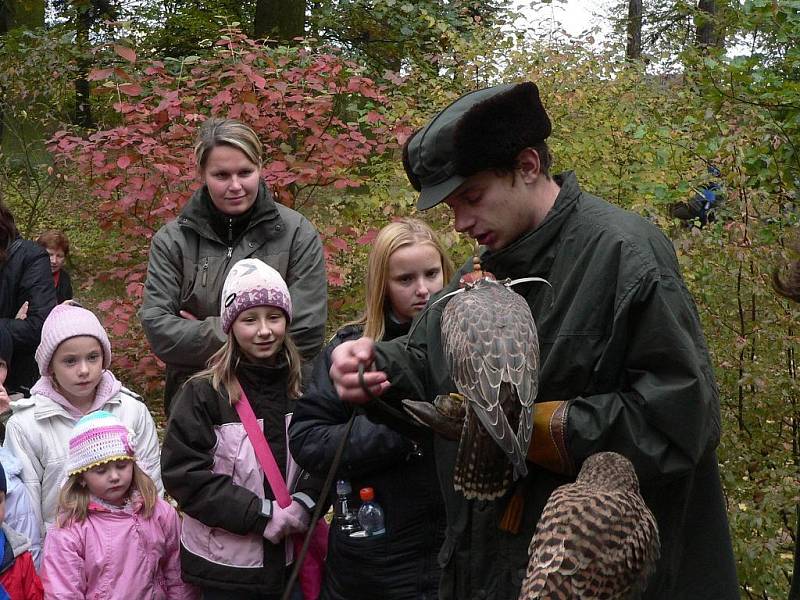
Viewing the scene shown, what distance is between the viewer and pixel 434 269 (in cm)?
397

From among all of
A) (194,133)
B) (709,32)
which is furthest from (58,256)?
(709,32)

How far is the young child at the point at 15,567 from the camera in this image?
3.61 metres

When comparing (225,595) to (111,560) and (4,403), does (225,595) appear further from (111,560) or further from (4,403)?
(4,403)

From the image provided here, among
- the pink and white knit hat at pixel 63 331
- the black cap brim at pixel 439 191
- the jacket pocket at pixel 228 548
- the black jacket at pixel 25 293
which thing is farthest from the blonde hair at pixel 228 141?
the black cap brim at pixel 439 191

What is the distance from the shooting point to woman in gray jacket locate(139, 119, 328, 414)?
4.49 metres

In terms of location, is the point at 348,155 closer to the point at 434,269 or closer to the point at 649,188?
the point at 649,188

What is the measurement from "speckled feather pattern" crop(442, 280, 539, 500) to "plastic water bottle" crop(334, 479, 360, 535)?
1.29 meters

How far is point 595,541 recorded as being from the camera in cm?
212

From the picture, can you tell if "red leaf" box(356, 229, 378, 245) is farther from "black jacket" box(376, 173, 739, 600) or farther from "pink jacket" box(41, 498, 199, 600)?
"black jacket" box(376, 173, 739, 600)

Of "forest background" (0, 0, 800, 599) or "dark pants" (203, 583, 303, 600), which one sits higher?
"forest background" (0, 0, 800, 599)

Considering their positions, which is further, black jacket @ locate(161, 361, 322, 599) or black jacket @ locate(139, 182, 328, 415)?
black jacket @ locate(139, 182, 328, 415)

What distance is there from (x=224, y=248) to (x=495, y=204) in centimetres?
237

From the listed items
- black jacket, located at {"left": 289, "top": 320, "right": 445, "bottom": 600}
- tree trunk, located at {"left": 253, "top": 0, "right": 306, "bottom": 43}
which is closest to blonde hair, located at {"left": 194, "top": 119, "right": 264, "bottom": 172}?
black jacket, located at {"left": 289, "top": 320, "right": 445, "bottom": 600}

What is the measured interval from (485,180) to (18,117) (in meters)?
12.4
